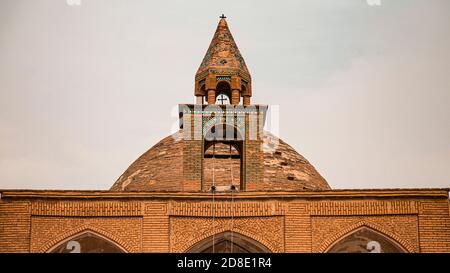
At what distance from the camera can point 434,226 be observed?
17.5 metres

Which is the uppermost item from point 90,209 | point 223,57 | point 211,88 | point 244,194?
point 223,57

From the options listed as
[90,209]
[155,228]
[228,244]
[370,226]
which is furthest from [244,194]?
[90,209]

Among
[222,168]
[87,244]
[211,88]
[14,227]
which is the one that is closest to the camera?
[14,227]

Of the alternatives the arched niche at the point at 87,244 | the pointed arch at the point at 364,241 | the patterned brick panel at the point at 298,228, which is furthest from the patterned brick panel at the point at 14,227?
the pointed arch at the point at 364,241

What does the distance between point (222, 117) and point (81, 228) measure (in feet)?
11.9

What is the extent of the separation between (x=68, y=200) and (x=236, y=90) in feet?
13.9

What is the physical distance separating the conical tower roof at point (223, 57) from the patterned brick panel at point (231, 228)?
3.68 meters

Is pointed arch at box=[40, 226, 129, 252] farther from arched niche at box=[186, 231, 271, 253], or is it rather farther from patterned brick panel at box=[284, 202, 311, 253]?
patterned brick panel at box=[284, 202, 311, 253]

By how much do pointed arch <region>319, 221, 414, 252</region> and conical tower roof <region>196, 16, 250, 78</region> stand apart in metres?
4.27

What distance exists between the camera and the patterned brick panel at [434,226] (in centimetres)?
1745

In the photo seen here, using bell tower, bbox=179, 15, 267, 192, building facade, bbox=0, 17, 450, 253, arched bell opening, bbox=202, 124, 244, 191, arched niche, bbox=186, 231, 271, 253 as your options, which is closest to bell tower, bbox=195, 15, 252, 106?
bell tower, bbox=179, 15, 267, 192

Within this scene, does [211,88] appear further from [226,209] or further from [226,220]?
[226,220]
